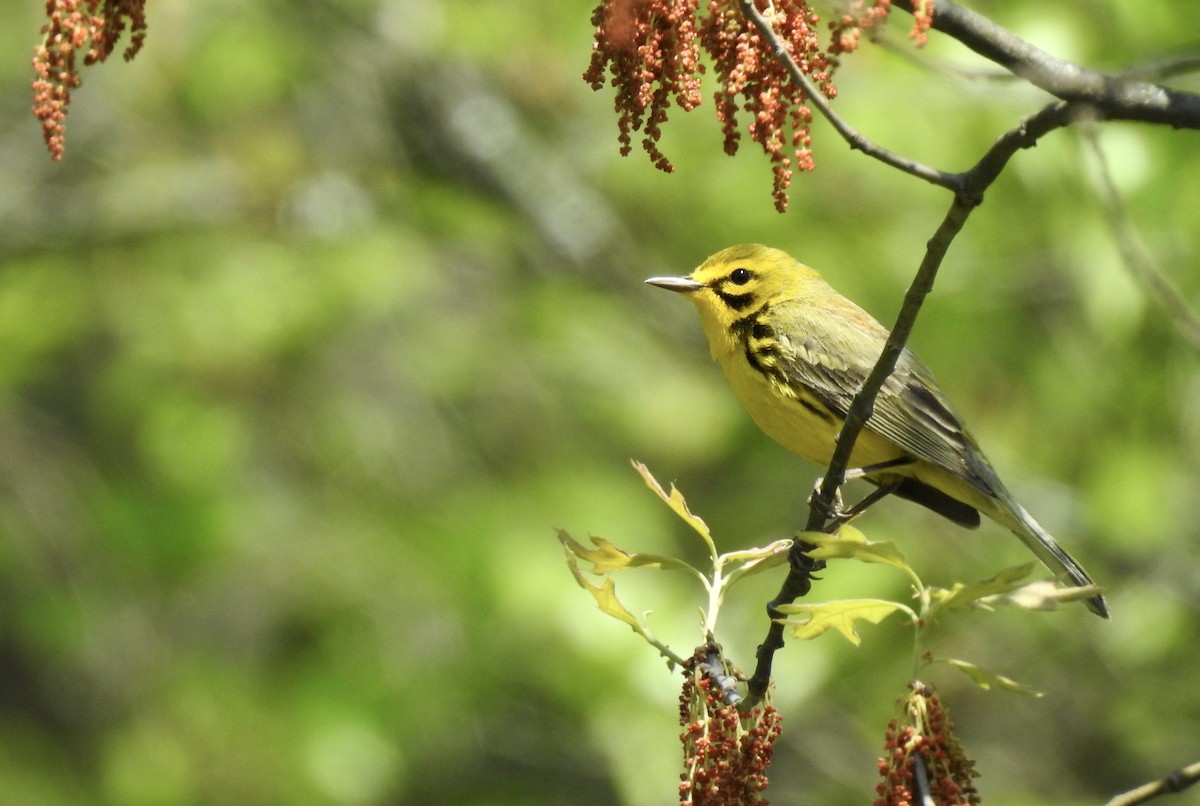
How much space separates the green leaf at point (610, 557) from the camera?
2148 millimetres

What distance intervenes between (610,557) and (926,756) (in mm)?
538

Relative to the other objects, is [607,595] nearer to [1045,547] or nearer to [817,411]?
[817,411]

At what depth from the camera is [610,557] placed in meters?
2.20

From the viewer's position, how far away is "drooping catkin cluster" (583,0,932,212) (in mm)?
1939

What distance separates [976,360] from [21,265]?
5114 millimetres

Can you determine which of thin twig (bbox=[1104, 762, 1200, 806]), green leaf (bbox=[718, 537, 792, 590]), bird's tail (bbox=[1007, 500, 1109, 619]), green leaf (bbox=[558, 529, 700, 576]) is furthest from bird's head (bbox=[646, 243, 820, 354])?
thin twig (bbox=[1104, 762, 1200, 806])

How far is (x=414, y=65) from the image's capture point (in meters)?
7.93

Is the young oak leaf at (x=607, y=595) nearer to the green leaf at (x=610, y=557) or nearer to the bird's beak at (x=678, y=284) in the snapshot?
the green leaf at (x=610, y=557)

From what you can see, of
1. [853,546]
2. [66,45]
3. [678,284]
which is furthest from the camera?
[678,284]

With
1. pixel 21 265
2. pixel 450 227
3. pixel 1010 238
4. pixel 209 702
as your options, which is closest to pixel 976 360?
pixel 1010 238

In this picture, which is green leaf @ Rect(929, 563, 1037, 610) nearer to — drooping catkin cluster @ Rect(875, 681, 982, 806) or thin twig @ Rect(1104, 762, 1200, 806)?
drooping catkin cluster @ Rect(875, 681, 982, 806)

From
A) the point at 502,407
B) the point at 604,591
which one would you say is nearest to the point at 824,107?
the point at 604,591

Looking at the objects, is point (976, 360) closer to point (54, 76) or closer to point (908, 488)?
point (908, 488)

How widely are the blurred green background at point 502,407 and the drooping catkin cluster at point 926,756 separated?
3036 millimetres
